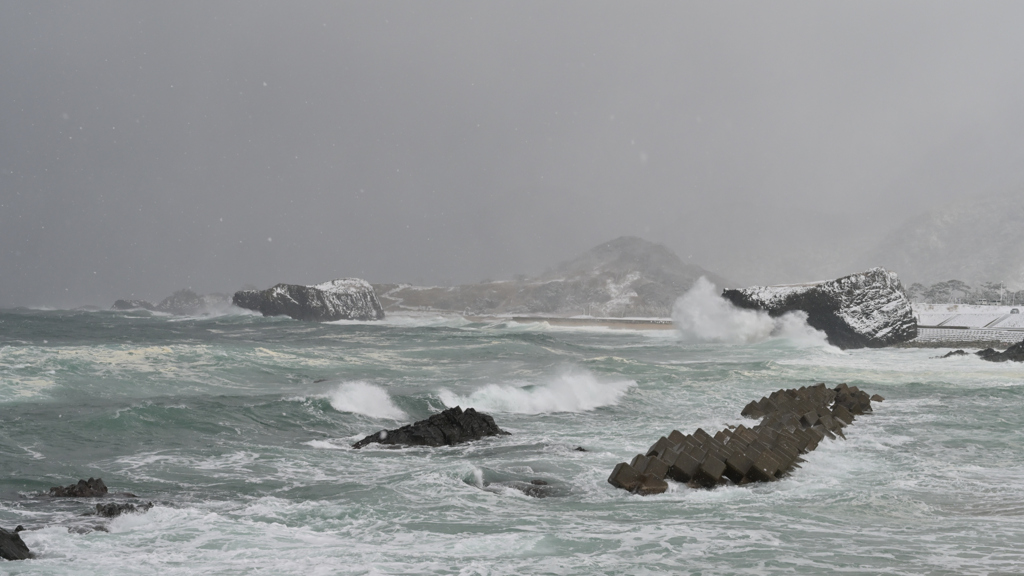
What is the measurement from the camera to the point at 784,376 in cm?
2502

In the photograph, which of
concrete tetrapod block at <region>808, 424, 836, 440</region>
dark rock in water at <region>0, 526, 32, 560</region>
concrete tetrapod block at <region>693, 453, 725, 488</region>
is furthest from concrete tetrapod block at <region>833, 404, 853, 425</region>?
dark rock in water at <region>0, 526, 32, 560</region>

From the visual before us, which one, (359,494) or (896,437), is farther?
(896,437)

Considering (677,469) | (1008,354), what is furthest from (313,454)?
(1008,354)

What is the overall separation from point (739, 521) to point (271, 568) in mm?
4176

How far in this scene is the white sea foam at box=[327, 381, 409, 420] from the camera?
1606 centimetres

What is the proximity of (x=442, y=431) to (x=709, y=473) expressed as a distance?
16.4 ft

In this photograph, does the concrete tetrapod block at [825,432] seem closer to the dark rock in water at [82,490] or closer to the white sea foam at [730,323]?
the dark rock in water at [82,490]

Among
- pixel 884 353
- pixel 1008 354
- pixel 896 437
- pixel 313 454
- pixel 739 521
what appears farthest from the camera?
pixel 884 353

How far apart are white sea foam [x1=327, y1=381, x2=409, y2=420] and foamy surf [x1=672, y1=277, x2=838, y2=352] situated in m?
31.2

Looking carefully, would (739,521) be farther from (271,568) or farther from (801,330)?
(801,330)

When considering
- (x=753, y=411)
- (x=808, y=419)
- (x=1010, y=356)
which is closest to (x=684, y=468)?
(x=808, y=419)

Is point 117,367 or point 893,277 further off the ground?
point 893,277

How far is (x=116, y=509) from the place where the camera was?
7.14 m

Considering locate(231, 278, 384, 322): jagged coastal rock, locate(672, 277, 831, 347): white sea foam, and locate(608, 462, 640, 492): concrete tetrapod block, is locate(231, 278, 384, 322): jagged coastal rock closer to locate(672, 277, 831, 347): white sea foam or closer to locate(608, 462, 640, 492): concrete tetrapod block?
locate(672, 277, 831, 347): white sea foam
